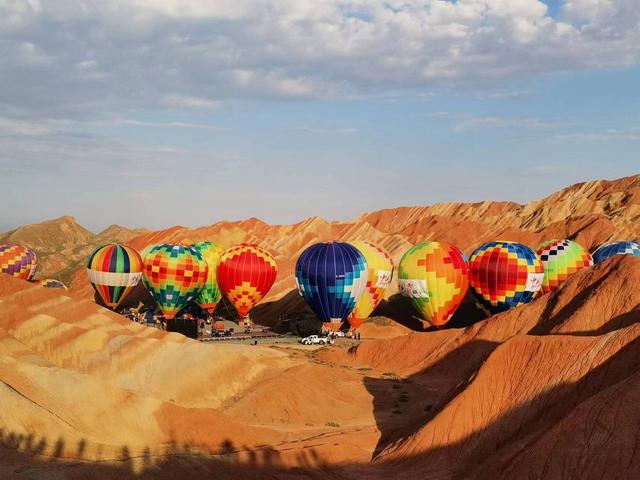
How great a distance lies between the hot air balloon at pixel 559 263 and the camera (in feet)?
217

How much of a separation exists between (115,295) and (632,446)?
201ft

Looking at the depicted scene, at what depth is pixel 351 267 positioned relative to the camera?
196 ft

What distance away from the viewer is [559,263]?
6644 centimetres

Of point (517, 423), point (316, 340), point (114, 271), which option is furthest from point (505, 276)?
point (114, 271)

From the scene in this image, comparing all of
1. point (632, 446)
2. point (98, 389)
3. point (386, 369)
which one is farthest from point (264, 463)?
point (386, 369)

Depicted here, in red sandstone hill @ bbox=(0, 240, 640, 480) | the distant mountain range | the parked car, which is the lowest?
the parked car

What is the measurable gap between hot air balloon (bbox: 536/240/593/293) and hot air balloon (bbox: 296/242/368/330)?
20121 millimetres

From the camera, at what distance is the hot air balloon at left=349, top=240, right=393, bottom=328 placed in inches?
2569

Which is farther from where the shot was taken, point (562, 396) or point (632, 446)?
point (562, 396)

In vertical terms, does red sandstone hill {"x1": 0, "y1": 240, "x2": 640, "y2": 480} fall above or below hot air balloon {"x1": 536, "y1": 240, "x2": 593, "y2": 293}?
below

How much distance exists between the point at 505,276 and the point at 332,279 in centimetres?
1669

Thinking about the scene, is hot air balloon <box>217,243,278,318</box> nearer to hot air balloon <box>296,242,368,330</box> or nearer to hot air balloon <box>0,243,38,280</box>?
hot air balloon <box>296,242,368,330</box>

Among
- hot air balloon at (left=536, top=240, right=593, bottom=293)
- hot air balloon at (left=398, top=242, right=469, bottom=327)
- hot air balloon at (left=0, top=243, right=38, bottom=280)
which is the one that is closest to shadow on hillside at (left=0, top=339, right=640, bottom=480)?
hot air balloon at (left=398, top=242, right=469, bottom=327)

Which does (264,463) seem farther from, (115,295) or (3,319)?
(115,295)
